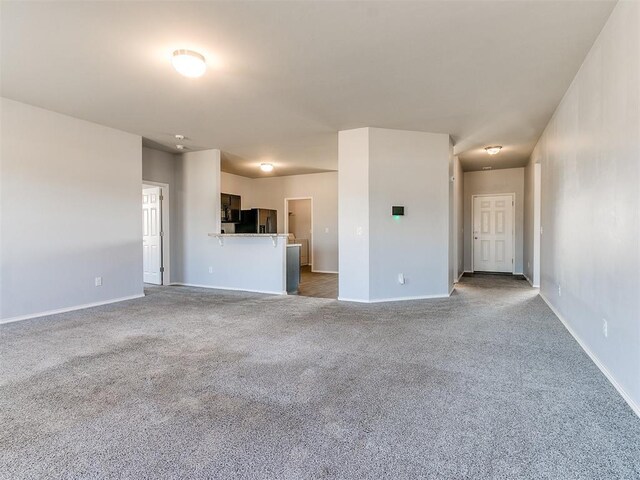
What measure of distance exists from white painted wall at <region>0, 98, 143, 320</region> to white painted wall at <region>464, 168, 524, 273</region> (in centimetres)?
739

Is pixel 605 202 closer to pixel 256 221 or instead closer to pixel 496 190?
pixel 496 190

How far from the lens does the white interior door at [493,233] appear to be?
848 centimetres

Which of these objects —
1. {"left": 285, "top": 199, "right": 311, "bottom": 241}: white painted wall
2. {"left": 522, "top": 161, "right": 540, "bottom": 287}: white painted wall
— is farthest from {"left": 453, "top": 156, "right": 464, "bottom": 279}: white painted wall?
{"left": 285, "top": 199, "right": 311, "bottom": 241}: white painted wall

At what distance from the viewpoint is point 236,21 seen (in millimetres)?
2531

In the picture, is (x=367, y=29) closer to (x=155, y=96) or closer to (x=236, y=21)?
(x=236, y=21)

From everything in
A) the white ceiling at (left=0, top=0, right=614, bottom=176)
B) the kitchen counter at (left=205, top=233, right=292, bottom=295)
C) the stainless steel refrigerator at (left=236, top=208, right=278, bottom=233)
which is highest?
the white ceiling at (left=0, top=0, right=614, bottom=176)

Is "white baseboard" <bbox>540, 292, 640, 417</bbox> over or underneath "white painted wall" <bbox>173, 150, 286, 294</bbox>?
underneath

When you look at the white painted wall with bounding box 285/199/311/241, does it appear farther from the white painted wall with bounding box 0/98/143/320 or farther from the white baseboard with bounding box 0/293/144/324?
the white baseboard with bounding box 0/293/144/324

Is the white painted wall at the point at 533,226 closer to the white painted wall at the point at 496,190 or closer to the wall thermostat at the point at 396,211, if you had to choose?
the white painted wall at the point at 496,190

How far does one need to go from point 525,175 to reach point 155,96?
7636 mm

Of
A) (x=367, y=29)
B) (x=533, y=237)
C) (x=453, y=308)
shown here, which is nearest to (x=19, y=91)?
(x=367, y=29)

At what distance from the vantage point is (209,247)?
21.8 ft

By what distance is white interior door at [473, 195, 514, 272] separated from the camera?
8477mm

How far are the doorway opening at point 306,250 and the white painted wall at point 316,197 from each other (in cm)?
16
